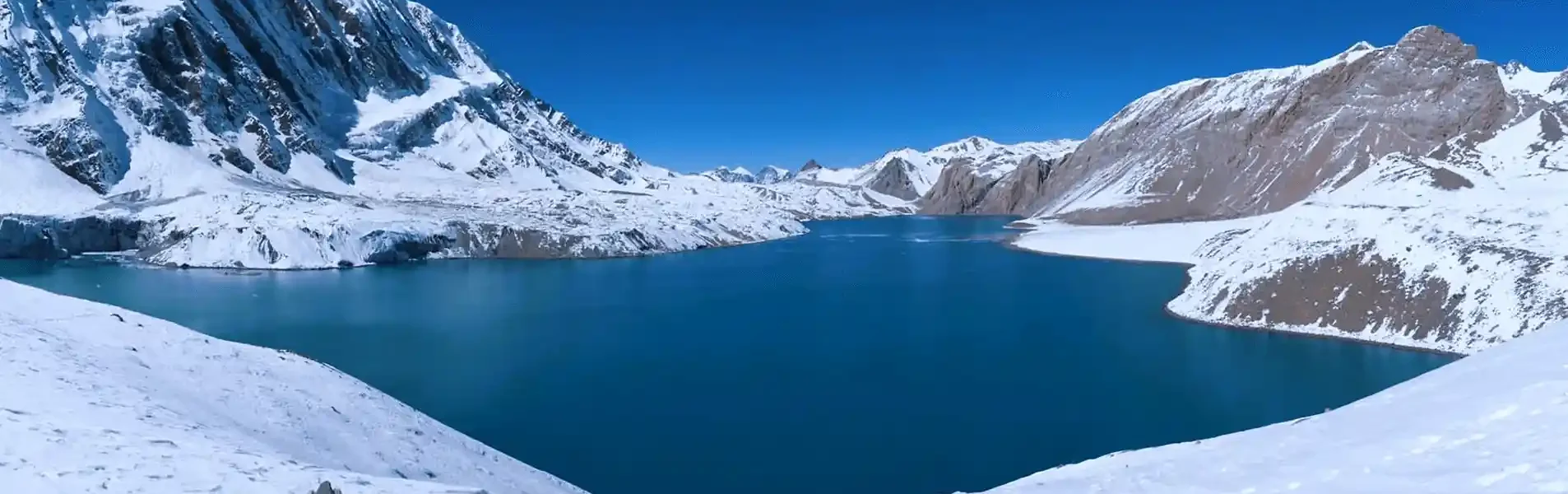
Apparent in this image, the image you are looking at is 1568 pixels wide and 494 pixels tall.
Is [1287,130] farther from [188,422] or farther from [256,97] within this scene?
[256,97]

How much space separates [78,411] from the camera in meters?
11.7

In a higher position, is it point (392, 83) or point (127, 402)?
point (392, 83)

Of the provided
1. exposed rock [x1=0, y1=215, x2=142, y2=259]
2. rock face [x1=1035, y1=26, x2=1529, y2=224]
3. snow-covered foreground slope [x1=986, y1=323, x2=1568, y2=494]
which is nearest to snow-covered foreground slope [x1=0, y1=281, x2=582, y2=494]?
snow-covered foreground slope [x1=986, y1=323, x2=1568, y2=494]

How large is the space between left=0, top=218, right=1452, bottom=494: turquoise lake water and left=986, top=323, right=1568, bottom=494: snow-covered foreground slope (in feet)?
30.6

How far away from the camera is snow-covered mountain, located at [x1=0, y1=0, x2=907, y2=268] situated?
86.7m

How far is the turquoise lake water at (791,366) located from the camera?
24297mm

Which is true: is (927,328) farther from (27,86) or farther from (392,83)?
(392,83)

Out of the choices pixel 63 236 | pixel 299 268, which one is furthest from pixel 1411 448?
pixel 63 236

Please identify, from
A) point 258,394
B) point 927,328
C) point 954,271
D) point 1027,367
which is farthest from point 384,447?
point 954,271

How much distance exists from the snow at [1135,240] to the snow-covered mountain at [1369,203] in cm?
48

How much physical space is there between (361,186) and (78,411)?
133m

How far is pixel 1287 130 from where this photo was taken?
12644 centimetres

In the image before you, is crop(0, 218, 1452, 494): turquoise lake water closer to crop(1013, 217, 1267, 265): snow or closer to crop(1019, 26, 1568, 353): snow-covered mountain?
crop(1019, 26, 1568, 353): snow-covered mountain

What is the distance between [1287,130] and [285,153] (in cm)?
13688
